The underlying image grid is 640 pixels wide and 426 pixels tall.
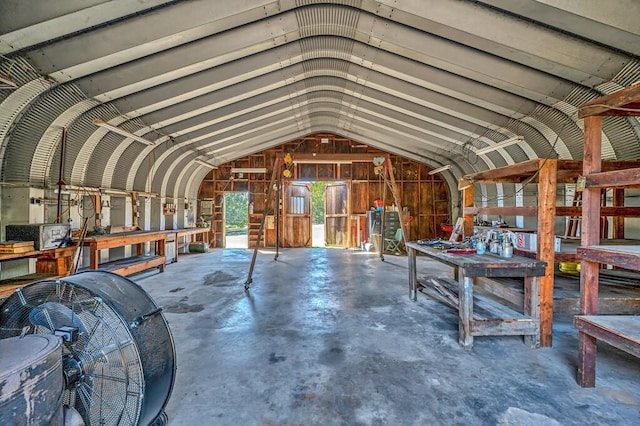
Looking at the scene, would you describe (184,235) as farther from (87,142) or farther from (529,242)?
(529,242)

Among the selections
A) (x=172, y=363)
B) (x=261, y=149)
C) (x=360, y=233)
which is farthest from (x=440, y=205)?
(x=172, y=363)

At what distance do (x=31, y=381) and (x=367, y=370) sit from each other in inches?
87.8

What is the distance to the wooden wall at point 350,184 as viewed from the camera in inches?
437

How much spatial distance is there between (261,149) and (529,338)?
926 cm

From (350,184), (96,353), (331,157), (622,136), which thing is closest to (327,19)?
(622,136)

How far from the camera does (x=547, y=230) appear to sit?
2.95m

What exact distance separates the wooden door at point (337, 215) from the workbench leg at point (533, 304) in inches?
331

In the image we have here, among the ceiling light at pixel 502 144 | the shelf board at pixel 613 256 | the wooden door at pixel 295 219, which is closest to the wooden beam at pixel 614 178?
the shelf board at pixel 613 256

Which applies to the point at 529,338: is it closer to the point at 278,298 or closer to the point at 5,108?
the point at 278,298

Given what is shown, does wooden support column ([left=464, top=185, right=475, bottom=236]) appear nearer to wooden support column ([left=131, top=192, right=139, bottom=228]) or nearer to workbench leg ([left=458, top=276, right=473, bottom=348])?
workbench leg ([left=458, top=276, right=473, bottom=348])

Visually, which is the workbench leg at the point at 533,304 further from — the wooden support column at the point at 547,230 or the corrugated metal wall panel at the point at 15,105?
the corrugated metal wall panel at the point at 15,105

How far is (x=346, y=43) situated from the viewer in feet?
15.9

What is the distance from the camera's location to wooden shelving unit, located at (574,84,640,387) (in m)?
2.06

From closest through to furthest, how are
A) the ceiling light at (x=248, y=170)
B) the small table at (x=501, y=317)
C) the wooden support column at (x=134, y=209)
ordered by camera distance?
the small table at (x=501, y=317), the wooden support column at (x=134, y=209), the ceiling light at (x=248, y=170)
